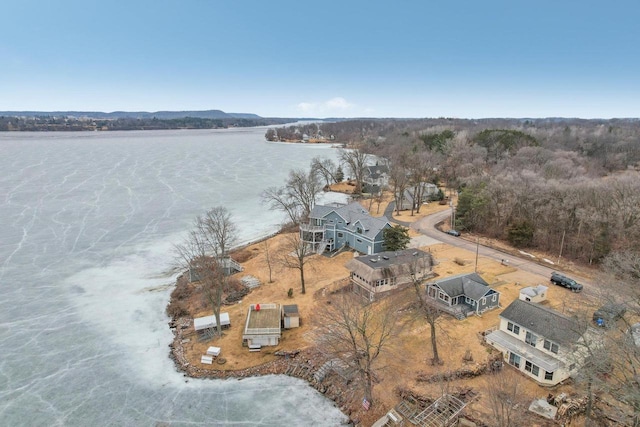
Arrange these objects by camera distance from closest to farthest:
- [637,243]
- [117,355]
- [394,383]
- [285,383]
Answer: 1. [394,383]
2. [285,383]
3. [117,355]
4. [637,243]

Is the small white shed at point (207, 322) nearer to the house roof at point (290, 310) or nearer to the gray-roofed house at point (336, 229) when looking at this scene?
the house roof at point (290, 310)

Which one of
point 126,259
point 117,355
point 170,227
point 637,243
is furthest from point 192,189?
point 637,243

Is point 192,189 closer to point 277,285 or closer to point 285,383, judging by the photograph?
point 277,285

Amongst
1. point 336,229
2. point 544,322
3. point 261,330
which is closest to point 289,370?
point 261,330

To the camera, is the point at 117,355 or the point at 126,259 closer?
the point at 117,355

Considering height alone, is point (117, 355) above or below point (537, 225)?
below

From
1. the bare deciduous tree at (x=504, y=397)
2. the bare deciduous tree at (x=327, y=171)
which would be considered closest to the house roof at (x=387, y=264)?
the bare deciduous tree at (x=504, y=397)
